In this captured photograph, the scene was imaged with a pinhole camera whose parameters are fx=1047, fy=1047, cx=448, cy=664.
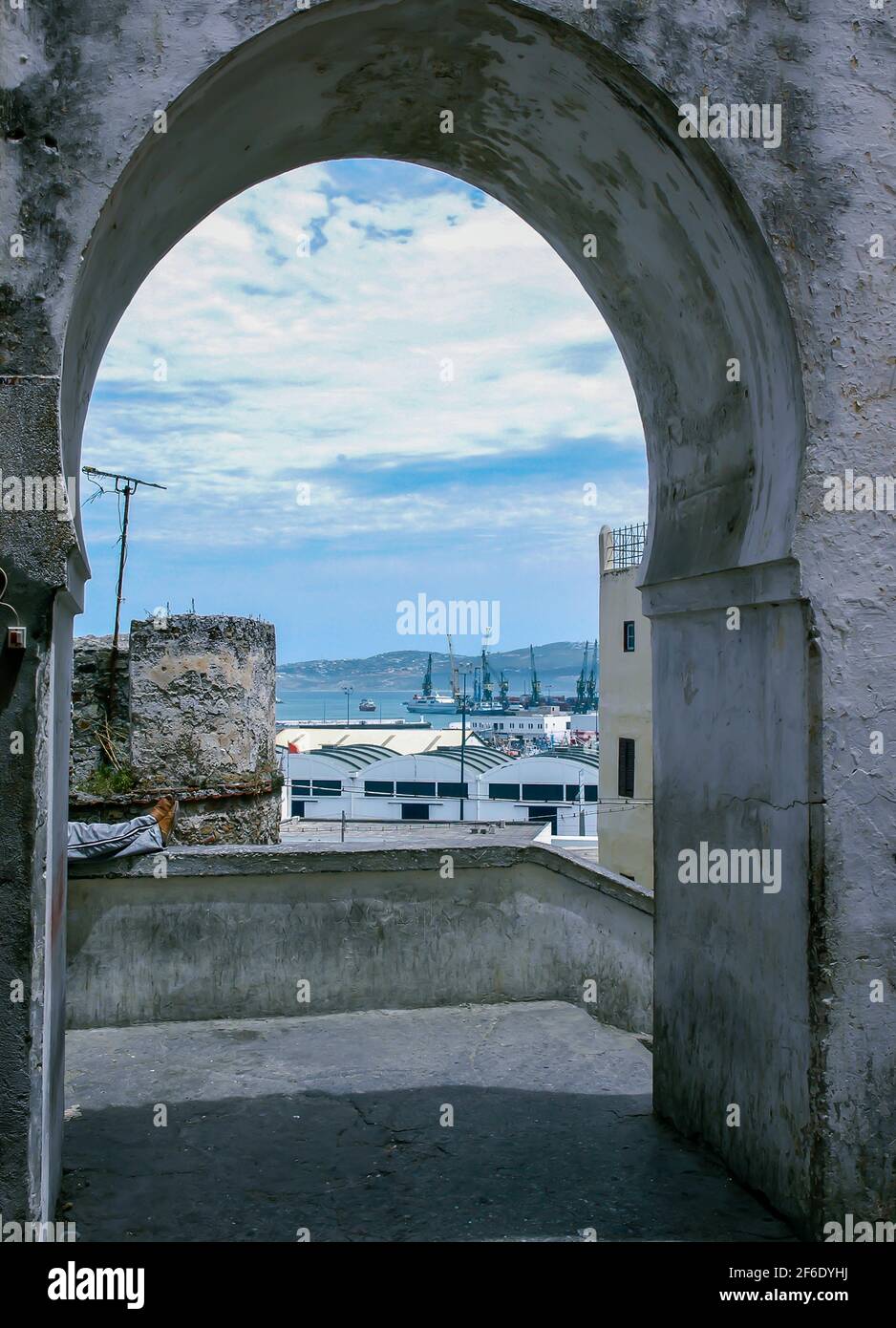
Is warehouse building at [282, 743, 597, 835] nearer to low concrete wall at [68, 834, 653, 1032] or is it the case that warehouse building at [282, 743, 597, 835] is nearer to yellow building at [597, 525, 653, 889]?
yellow building at [597, 525, 653, 889]

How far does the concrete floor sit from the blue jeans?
1144 millimetres

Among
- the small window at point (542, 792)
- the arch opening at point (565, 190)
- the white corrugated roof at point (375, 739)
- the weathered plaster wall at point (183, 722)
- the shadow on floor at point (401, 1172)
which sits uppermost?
the arch opening at point (565, 190)

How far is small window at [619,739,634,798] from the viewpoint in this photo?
29.7 metres

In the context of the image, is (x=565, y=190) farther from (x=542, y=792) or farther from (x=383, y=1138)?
(x=542, y=792)

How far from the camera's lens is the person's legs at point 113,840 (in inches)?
270

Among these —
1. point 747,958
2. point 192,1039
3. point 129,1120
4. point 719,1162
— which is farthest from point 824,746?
point 192,1039

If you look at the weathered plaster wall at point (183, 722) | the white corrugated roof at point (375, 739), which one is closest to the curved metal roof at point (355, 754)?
the white corrugated roof at point (375, 739)

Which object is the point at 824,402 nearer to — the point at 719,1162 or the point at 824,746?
the point at 824,746

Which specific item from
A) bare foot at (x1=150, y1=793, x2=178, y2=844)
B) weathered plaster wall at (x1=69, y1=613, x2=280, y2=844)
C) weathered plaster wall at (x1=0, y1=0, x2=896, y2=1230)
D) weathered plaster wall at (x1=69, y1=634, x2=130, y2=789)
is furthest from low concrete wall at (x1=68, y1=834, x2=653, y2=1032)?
weathered plaster wall at (x1=0, y1=0, x2=896, y2=1230)

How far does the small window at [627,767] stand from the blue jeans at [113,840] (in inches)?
929

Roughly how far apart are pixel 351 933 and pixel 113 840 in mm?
1723

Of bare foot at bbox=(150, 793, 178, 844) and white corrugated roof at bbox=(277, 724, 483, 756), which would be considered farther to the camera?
white corrugated roof at bbox=(277, 724, 483, 756)

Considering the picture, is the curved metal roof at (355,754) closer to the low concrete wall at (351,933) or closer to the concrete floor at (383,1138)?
the low concrete wall at (351,933)

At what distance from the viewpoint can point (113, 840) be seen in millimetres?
6953
